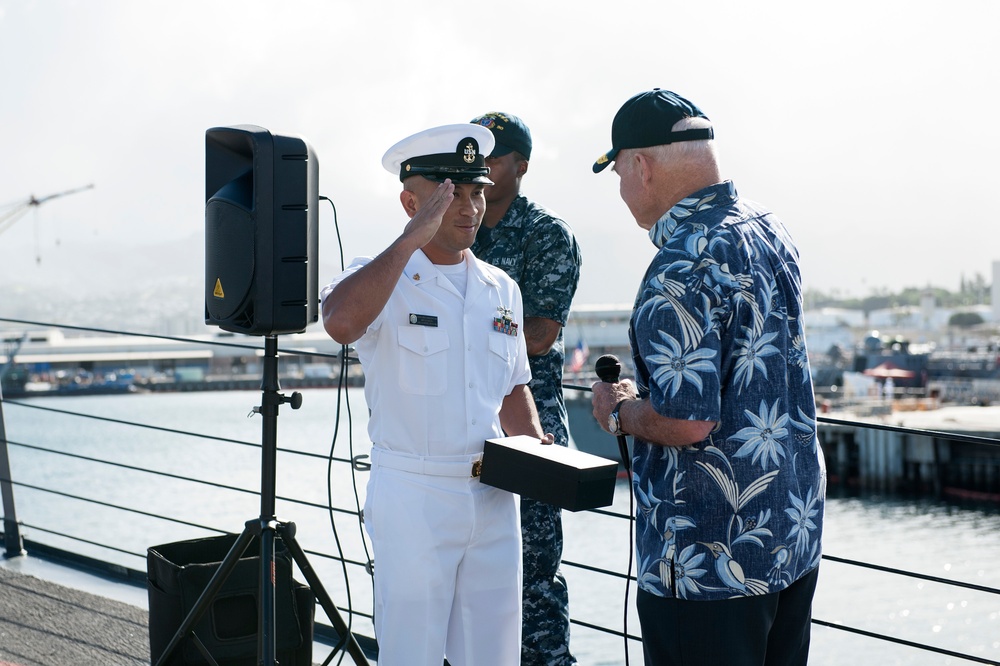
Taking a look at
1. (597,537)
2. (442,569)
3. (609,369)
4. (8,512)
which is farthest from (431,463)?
(597,537)

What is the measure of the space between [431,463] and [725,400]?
0.63 metres

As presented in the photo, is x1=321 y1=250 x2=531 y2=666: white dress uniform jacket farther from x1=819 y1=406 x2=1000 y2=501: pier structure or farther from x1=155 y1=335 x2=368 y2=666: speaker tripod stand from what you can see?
x1=819 y1=406 x2=1000 y2=501: pier structure

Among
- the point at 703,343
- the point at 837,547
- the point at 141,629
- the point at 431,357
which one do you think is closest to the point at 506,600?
the point at 431,357

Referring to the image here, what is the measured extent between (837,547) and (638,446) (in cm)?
3930

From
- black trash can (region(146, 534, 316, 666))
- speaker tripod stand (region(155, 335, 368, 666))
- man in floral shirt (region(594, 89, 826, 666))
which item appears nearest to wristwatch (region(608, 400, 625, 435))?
man in floral shirt (region(594, 89, 826, 666))

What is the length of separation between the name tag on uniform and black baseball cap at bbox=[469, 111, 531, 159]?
30.4 inches

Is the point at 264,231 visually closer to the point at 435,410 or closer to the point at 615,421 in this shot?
the point at 435,410

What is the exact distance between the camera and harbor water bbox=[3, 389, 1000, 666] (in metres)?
23.9

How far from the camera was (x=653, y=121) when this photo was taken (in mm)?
1608

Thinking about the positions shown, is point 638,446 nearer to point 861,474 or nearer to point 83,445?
point 861,474

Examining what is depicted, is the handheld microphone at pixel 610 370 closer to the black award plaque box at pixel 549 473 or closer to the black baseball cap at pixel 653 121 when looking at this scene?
the black award plaque box at pixel 549 473

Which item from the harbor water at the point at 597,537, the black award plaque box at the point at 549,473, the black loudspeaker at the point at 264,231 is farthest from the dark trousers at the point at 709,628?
the harbor water at the point at 597,537

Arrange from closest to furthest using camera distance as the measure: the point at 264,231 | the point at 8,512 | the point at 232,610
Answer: the point at 264,231 < the point at 232,610 < the point at 8,512

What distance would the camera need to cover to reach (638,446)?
1661 millimetres
